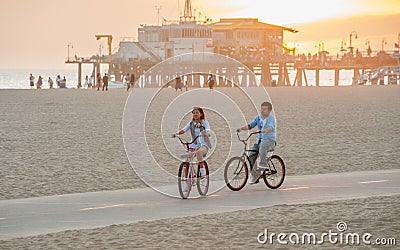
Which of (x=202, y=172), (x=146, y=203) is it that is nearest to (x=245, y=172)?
(x=202, y=172)

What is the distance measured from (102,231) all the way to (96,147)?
1017cm

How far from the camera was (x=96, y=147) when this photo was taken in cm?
1948

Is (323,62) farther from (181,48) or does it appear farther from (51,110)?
(51,110)

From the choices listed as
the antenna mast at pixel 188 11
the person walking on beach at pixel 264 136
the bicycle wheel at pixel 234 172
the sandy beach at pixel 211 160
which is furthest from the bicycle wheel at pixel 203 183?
the antenna mast at pixel 188 11

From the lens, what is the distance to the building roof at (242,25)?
133 metres

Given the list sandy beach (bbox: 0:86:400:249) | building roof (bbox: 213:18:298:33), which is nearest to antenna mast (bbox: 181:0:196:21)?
building roof (bbox: 213:18:298:33)

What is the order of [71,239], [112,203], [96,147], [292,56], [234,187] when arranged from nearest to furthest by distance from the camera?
[71,239] → [112,203] → [234,187] → [96,147] → [292,56]

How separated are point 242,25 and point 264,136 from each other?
401 feet

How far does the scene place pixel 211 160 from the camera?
1681 cm

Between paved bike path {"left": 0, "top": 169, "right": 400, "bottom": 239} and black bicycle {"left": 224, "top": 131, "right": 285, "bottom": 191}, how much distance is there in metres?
0.12

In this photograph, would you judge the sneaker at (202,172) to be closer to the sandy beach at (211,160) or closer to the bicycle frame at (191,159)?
the bicycle frame at (191,159)

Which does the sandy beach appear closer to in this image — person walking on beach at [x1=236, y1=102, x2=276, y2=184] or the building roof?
person walking on beach at [x1=236, y1=102, x2=276, y2=184]

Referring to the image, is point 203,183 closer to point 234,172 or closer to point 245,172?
point 234,172

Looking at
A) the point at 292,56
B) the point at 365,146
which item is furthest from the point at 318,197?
the point at 292,56
